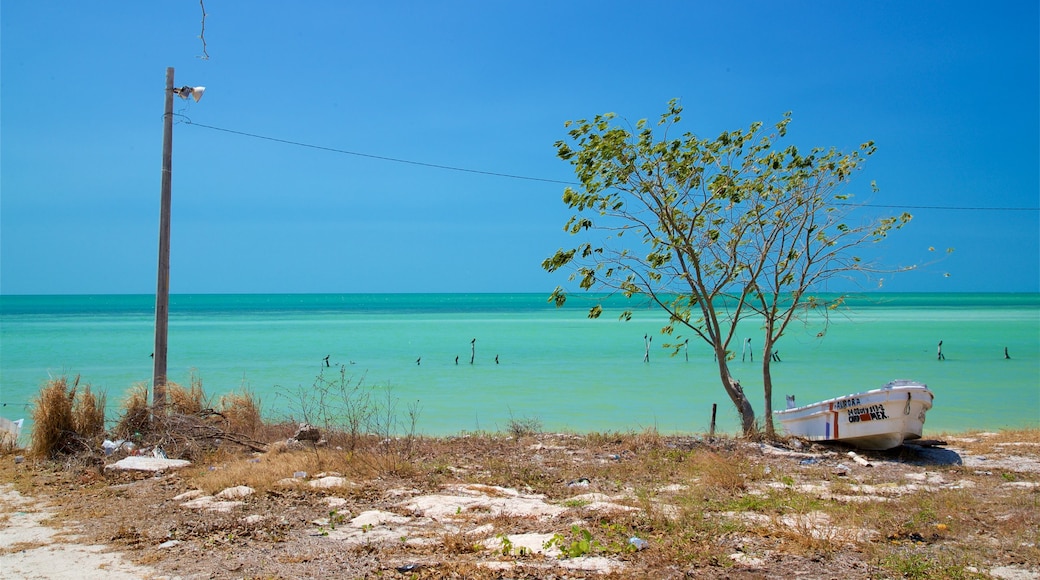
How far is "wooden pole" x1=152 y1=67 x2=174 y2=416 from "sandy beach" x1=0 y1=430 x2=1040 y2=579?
65.1 inches

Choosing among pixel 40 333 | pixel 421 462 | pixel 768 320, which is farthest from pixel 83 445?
pixel 40 333

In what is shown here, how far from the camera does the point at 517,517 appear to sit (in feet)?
20.6

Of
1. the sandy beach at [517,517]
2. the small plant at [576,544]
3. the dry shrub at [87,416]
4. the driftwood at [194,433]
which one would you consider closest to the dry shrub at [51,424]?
the dry shrub at [87,416]

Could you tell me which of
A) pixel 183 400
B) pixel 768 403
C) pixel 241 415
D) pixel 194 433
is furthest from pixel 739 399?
pixel 183 400

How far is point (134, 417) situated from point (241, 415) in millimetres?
1429

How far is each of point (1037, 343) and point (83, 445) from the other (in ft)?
152

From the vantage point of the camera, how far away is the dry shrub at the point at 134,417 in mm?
10156

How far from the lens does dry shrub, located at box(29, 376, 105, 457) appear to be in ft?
31.2

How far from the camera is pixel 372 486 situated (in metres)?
7.62

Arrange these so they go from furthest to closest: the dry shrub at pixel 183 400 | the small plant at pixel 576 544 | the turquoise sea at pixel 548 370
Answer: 1. the turquoise sea at pixel 548 370
2. the dry shrub at pixel 183 400
3. the small plant at pixel 576 544

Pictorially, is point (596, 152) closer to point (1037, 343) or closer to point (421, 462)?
point (421, 462)

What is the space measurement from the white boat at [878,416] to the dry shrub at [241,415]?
8.61 meters

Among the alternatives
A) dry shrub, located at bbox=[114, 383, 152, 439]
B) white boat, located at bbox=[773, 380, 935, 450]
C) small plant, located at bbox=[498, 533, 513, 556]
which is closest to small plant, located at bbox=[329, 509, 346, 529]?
small plant, located at bbox=[498, 533, 513, 556]

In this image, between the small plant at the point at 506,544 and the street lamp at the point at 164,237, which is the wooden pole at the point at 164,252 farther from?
the small plant at the point at 506,544
